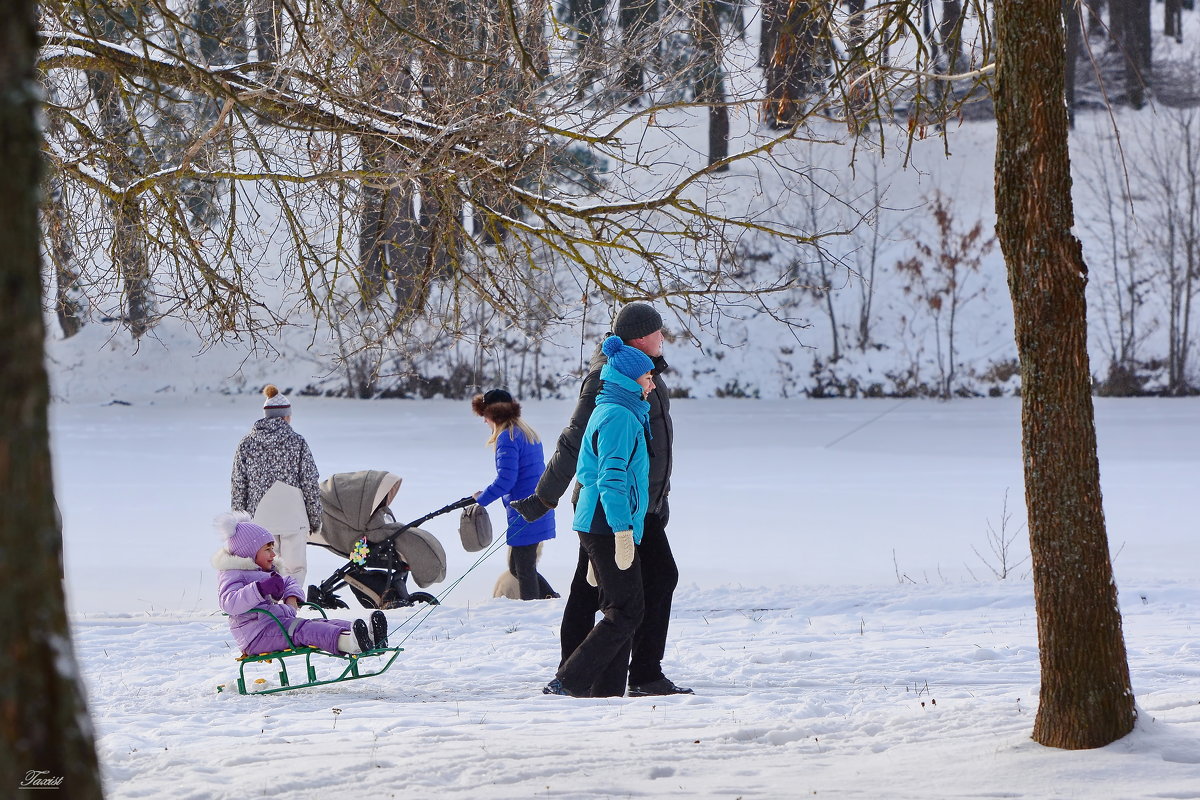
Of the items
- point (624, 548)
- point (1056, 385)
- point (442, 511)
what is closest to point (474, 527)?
point (442, 511)

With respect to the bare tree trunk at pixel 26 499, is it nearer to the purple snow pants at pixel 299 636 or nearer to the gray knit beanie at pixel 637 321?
the gray knit beanie at pixel 637 321

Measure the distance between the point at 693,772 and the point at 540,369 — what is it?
2523 cm

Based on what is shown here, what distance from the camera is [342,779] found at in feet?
12.3

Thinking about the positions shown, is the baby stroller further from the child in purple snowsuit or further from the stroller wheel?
the child in purple snowsuit

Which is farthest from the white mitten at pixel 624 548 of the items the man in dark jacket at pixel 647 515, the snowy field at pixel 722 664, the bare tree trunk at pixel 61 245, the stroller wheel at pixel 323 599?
the stroller wheel at pixel 323 599

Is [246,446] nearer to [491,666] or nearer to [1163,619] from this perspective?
[491,666]

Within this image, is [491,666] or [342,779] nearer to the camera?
Result: [342,779]

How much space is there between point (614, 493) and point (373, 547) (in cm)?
348

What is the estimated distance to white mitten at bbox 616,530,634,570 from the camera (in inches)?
200

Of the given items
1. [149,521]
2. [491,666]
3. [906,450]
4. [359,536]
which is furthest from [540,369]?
[491,666]

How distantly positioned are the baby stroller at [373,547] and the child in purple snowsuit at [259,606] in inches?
94.1

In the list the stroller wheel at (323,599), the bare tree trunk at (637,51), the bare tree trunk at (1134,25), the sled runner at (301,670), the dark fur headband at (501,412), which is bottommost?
the stroller wheel at (323,599)

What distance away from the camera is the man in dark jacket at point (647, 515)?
5344 mm

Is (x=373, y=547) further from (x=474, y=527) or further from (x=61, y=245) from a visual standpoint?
(x=61, y=245)
